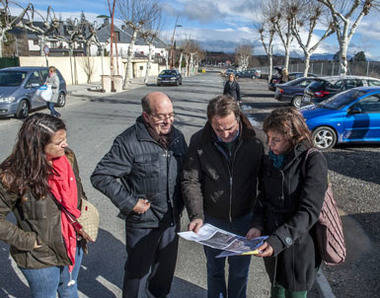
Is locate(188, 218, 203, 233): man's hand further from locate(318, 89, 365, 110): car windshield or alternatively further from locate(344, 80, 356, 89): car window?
locate(344, 80, 356, 89): car window

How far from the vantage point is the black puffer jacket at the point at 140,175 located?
2.22 metres

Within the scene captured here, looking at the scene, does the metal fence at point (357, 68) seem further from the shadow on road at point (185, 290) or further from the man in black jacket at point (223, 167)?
the man in black jacket at point (223, 167)

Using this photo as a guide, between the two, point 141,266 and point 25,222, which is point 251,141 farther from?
point 25,222

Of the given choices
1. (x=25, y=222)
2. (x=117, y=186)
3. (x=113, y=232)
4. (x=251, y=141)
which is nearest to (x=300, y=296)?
(x=251, y=141)

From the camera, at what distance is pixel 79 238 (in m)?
2.29

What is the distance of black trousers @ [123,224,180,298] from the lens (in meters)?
2.39

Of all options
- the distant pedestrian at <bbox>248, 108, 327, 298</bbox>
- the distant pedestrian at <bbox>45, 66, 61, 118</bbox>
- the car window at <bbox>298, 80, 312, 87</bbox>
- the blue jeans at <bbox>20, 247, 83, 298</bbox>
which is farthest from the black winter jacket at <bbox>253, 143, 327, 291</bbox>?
the car window at <bbox>298, 80, 312, 87</bbox>

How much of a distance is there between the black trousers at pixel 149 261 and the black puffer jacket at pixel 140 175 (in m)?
0.10

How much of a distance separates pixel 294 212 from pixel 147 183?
100 centimetres

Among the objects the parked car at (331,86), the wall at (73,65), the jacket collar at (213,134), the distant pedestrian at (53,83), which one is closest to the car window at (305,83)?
the parked car at (331,86)

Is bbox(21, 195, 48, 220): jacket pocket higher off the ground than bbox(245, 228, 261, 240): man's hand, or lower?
higher

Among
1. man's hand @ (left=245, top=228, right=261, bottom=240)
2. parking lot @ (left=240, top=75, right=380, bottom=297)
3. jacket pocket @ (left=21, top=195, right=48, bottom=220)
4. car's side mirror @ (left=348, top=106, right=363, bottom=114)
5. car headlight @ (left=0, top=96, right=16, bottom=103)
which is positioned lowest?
parking lot @ (left=240, top=75, right=380, bottom=297)

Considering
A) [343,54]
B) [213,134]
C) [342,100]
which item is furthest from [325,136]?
[343,54]

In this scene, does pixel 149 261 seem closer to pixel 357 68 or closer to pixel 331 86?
pixel 331 86
